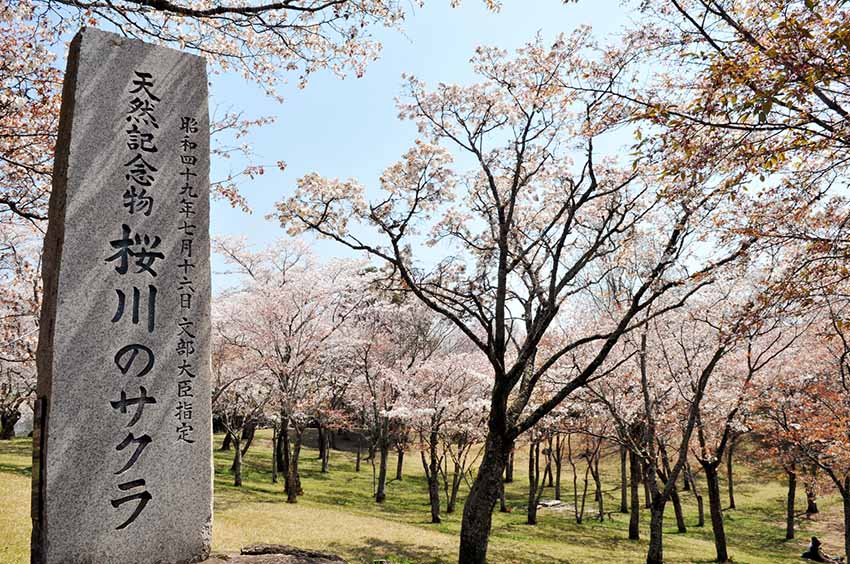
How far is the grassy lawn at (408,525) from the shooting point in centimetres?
1205

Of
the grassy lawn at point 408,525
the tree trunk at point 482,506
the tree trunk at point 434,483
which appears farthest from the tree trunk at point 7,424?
the tree trunk at point 482,506

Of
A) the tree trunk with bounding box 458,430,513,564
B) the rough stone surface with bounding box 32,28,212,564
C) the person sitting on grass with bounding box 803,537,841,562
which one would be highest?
the rough stone surface with bounding box 32,28,212,564

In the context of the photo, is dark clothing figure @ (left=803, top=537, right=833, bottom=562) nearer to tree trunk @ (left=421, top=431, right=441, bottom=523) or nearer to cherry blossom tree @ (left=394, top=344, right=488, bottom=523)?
cherry blossom tree @ (left=394, top=344, right=488, bottom=523)

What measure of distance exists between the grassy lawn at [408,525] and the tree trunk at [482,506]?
7.95 ft

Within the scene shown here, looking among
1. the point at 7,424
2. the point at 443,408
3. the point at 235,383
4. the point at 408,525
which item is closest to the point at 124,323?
the point at 408,525

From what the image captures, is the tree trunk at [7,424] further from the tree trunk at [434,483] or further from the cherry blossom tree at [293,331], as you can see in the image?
the tree trunk at [434,483]

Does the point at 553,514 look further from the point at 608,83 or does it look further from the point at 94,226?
the point at 94,226

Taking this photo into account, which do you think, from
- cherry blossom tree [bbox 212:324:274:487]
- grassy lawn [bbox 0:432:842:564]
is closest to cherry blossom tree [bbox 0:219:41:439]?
grassy lawn [bbox 0:432:842:564]

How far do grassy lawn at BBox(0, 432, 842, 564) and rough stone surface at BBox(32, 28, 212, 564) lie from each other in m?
4.28

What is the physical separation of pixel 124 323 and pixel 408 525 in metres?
14.7

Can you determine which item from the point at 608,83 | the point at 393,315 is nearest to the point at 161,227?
the point at 608,83

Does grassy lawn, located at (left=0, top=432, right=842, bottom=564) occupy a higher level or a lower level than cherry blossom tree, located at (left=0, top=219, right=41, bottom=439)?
lower

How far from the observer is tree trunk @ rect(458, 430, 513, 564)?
9758 mm

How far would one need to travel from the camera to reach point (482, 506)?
9.75 meters
